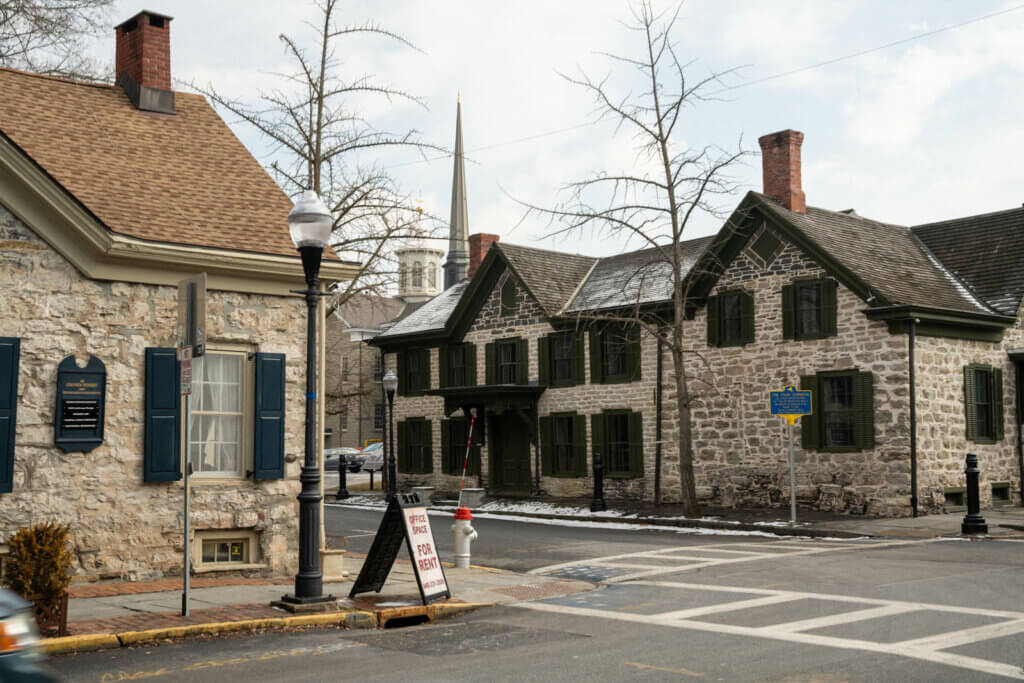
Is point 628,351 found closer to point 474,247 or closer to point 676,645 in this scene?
point 474,247

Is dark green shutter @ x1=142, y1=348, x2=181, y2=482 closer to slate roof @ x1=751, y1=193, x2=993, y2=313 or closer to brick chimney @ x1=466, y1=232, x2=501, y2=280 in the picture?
slate roof @ x1=751, y1=193, x2=993, y2=313

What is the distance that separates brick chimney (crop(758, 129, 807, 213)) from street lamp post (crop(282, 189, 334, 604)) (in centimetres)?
1774

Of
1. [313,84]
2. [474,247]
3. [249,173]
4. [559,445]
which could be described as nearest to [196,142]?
[249,173]

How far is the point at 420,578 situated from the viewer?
11102mm

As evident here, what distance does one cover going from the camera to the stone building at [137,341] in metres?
11.6

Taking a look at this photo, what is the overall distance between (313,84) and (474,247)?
18482 millimetres

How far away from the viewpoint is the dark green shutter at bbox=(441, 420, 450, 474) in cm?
3375

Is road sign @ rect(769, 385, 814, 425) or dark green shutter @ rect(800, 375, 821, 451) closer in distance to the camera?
road sign @ rect(769, 385, 814, 425)

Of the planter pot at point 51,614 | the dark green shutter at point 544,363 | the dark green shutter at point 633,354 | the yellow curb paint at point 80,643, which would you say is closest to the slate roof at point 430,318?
the dark green shutter at point 544,363

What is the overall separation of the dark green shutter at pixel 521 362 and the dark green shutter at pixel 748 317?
794 cm

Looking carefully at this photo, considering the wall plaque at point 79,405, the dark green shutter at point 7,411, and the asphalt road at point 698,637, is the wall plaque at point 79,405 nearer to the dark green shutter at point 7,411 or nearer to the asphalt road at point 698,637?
the dark green shutter at point 7,411

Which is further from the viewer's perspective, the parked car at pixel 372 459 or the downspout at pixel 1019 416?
the parked car at pixel 372 459

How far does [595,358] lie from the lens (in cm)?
2961

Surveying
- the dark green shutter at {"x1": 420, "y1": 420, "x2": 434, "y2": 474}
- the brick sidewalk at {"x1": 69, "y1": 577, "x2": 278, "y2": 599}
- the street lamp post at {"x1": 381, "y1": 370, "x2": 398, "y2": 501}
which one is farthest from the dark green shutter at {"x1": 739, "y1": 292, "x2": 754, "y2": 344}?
the brick sidewalk at {"x1": 69, "y1": 577, "x2": 278, "y2": 599}
